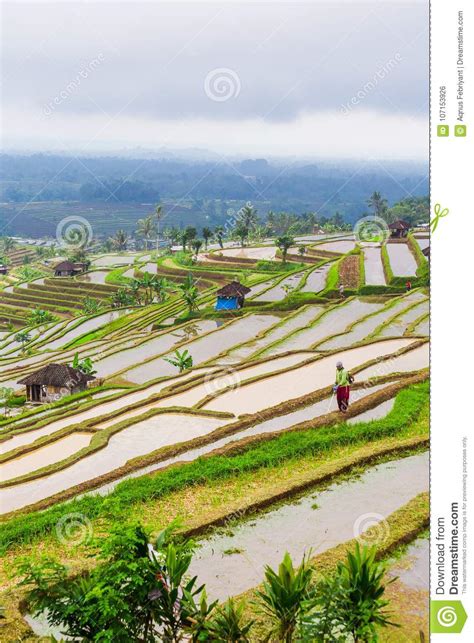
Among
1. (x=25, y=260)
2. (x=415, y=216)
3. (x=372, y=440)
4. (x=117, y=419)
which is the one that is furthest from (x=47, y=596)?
(x=25, y=260)

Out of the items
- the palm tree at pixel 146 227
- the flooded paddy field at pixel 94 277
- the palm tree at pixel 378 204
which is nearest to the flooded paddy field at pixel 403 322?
the flooded paddy field at pixel 94 277

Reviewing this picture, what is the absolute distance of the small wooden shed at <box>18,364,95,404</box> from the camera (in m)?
24.6

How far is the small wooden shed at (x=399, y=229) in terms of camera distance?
158ft

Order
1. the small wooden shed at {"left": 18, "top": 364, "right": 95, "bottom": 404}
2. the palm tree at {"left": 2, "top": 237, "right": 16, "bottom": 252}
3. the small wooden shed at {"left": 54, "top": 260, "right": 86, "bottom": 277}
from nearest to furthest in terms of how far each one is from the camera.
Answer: the small wooden shed at {"left": 18, "top": 364, "right": 95, "bottom": 404}
the small wooden shed at {"left": 54, "top": 260, "right": 86, "bottom": 277}
the palm tree at {"left": 2, "top": 237, "right": 16, "bottom": 252}

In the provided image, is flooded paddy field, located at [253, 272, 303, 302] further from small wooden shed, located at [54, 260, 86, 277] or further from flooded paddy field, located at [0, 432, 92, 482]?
small wooden shed, located at [54, 260, 86, 277]

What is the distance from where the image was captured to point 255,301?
3562 cm

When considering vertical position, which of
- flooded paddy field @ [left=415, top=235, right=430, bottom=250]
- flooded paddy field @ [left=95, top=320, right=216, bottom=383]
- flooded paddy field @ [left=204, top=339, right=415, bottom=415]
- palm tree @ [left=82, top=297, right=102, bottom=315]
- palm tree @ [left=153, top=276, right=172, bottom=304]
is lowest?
flooded paddy field @ [left=204, top=339, right=415, bottom=415]

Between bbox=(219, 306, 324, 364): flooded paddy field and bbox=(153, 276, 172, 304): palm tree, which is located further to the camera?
bbox=(153, 276, 172, 304): palm tree

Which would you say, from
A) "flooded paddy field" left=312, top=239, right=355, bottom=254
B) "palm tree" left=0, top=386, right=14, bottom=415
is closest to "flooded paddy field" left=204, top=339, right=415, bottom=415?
"palm tree" left=0, top=386, right=14, bottom=415

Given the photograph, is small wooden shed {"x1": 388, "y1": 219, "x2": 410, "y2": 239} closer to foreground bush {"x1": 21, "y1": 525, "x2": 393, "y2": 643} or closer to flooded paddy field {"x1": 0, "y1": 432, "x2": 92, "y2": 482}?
flooded paddy field {"x1": 0, "y1": 432, "x2": 92, "y2": 482}

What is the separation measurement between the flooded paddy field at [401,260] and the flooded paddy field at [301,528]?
26038 mm

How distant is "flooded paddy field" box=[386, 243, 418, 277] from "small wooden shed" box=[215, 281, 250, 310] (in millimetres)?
7551

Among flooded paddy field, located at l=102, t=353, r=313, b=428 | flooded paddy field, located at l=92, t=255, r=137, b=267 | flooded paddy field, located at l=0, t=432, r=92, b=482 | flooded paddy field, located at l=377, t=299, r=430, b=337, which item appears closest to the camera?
flooded paddy field, located at l=0, t=432, r=92, b=482

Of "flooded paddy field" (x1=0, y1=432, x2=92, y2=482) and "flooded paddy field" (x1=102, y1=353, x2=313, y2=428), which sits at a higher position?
"flooded paddy field" (x1=102, y1=353, x2=313, y2=428)
